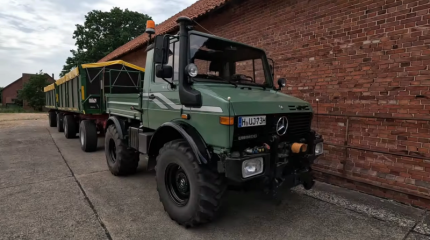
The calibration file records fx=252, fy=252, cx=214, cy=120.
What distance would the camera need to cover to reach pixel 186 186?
3197mm

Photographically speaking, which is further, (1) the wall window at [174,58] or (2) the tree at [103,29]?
(2) the tree at [103,29]

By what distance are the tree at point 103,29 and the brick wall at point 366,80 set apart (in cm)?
2852

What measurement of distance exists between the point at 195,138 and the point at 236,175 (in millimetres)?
693

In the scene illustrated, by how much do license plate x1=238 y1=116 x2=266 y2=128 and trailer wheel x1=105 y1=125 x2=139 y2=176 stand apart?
2.98 m

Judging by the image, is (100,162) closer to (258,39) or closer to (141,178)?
(141,178)

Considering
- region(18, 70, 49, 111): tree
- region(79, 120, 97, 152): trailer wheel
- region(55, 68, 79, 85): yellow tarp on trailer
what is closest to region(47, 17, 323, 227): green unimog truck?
region(79, 120, 97, 152): trailer wheel

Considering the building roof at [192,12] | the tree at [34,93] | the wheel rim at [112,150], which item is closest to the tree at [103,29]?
the tree at [34,93]

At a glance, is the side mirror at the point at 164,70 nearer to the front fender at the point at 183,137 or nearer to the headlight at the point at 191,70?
the headlight at the point at 191,70

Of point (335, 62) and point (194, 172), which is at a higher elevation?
point (335, 62)

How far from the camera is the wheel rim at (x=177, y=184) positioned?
3.21 metres

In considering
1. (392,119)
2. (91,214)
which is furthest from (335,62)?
(91,214)

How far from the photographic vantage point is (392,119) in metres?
3.87

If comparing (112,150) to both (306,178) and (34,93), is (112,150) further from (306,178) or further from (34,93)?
(34,93)

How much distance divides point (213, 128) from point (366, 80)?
2946 millimetres
